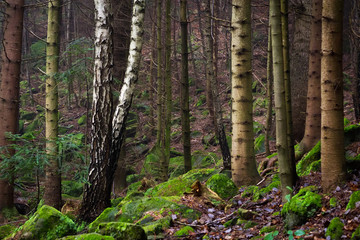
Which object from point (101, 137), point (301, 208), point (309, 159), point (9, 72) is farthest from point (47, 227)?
point (9, 72)

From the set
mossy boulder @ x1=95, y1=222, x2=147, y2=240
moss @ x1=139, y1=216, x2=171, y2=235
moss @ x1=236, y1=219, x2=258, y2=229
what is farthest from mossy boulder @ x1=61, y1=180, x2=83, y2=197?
moss @ x1=236, y1=219, x2=258, y2=229

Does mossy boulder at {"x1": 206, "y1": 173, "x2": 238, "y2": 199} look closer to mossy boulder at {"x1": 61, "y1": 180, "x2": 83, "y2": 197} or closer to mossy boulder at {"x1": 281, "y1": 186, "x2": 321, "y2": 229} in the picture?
mossy boulder at {"x1": 281, "y1": 186, "x2": 321, "y2": 229}

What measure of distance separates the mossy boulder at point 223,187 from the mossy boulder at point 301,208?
211cm

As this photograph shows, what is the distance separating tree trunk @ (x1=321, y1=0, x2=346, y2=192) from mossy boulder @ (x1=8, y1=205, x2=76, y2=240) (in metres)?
3.64

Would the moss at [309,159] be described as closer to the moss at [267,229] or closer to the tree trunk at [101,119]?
the moss at [267,229]

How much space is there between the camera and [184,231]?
3996 millimetres

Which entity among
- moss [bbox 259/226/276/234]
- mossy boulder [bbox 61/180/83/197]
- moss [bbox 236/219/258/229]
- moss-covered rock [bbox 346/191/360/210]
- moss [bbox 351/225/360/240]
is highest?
moss-covered rock [bbox 346/191/360/210]

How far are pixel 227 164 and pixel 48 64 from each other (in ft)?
17.3

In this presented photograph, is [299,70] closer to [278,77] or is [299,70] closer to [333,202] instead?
[278,77]

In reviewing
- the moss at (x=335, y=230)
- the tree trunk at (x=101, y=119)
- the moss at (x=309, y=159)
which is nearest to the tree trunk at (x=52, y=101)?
the tree trunk at (x=101, y=119)

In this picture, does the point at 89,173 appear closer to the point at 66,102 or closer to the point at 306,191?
the point at 306,191

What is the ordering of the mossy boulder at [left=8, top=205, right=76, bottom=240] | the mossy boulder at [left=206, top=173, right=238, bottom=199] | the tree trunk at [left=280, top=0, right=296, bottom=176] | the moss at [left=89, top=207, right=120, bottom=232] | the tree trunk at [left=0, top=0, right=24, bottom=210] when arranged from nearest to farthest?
the tree trunk at [left=280, top=0, right=296, bottom=176] < the mossy boulder at [left=8, top=205, right=76, bottom=240] < the moss at [left=89, top=207, right=120, bottom=232] < the mossy boulder at [left=206, top=173, right=238, bottom=199] < the tree trunk at [left=0, top=0, right=24, bottom=210]

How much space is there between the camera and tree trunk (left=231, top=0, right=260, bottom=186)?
18.9 ft

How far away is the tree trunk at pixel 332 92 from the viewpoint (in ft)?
11.6
